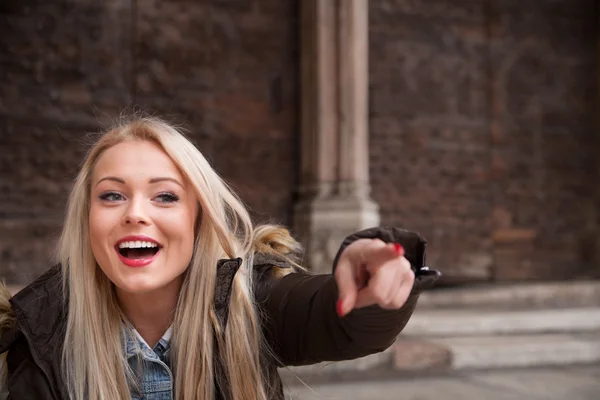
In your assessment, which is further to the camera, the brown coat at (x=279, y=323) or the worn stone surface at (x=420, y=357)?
the worn stone surface at (x=420, y=357)

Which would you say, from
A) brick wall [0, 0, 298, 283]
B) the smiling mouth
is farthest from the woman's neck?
brick wall [0, 0, 298, 283]

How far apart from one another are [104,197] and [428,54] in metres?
4.67

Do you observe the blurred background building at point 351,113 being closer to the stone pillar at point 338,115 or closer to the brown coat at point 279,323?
the stone pillar at point 338,115

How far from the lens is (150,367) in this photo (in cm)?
135

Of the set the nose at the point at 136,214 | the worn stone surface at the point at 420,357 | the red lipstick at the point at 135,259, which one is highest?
the nose at the point at 136,214

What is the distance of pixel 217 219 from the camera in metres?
1.33

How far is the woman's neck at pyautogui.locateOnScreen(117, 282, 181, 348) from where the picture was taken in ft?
4.49

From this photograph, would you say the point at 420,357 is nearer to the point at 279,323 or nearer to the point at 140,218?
the point at 279,323

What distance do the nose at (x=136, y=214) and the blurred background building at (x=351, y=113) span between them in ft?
8.79

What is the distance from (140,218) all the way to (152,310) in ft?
0.85

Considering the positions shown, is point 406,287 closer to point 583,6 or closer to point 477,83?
point 477,83

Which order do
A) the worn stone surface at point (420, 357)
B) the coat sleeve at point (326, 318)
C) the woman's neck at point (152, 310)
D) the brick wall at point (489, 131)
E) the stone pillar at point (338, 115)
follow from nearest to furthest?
the coat sleeve at point (326, 318), the woman's neck at point (152, 310), the worn stone surface at point (420, 357), the stone pillar at point (338, 115), the brick wall at point (489, 131)

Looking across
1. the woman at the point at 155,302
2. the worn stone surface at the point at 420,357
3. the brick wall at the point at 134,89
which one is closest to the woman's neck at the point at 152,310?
the woman at the point at 155,302

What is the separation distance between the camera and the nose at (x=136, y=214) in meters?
1.24
